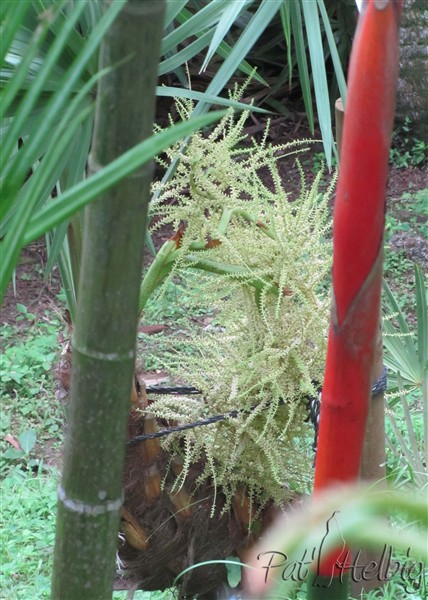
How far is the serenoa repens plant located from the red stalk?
551mm

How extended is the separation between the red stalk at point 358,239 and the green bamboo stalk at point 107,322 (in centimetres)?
16

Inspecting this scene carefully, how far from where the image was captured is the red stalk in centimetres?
57

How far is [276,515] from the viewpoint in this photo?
150 cm

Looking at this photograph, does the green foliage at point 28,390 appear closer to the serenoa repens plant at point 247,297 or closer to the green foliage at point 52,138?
the serenoa repens plant at point 247,297

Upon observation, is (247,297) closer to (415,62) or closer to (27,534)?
(27,534)

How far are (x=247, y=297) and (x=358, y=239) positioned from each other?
0.71 m

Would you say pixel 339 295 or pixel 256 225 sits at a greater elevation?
pixel 256 225

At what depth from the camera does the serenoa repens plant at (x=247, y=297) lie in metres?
1.26

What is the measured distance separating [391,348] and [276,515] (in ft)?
1.31

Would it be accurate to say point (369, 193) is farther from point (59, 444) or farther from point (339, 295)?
point (59, 444)

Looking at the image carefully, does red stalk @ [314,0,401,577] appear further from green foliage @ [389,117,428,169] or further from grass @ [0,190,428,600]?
green foliage @ [389,117,428,169]

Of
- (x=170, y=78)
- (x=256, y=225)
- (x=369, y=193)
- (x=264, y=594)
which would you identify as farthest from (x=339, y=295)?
(x=170, y=78)

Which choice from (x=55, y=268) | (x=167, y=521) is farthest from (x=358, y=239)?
(x=55, y=268)

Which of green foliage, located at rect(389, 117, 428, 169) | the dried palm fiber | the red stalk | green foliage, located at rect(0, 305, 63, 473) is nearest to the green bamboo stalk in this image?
the red stalk
